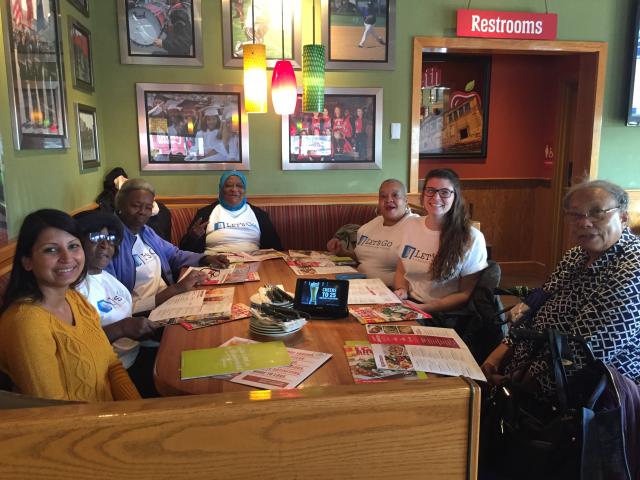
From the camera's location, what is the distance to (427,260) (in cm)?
240

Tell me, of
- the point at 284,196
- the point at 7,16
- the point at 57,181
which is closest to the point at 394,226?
the point at 284,196

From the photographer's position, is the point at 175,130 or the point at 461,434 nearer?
the point at 461,434

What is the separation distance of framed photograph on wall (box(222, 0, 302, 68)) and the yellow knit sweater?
2.88 metres

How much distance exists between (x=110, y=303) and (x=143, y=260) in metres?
0.62

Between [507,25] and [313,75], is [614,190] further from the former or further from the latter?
[507,25]

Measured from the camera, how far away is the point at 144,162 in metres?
3.98

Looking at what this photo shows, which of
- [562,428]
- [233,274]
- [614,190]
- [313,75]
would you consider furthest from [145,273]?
[614,190]

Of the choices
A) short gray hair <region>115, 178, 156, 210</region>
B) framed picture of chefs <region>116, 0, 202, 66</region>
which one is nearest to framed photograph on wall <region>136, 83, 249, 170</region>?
framed picture of chefs <region>116, 0, 202, 66</region>

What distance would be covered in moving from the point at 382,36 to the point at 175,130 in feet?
5.99

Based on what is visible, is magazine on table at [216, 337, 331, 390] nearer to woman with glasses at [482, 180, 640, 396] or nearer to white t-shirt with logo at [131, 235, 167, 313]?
woman with glasses at [482, 180, 640, 396]

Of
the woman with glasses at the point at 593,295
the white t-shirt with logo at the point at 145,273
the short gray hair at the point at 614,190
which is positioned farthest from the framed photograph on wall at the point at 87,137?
the short gray hair at the point at 614,190

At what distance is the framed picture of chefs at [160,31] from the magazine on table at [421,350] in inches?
120

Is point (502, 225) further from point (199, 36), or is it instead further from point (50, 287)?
point (50, 287)

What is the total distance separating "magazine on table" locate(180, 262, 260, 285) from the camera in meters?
2.34
